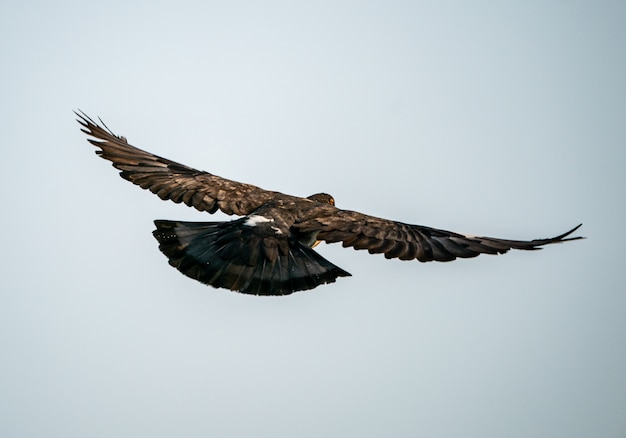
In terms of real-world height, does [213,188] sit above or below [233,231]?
above

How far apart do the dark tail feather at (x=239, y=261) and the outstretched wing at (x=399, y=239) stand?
58 cm

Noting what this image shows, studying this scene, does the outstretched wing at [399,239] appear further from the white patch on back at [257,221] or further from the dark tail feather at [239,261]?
the dark tail feather at [239,261]

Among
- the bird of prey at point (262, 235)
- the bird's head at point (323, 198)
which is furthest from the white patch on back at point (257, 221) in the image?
the bird's head at point (323, 198)

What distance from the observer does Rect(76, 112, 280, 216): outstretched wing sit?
487 inches

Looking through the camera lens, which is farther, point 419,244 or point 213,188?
point 213,188

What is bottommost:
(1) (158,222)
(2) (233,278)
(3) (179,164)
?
(2) (233,278)

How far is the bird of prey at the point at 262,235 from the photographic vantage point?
10.6m

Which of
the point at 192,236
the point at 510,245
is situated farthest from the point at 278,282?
the point at 510,245

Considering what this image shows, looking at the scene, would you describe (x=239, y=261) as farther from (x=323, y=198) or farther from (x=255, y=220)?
(x=323, y=198)

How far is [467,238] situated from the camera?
11.9 meters

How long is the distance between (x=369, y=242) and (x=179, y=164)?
3.35 meters

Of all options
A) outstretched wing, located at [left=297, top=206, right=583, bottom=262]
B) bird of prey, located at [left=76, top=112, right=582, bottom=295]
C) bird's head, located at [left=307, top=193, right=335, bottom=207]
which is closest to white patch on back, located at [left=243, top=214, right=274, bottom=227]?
bird of prey, located at [left=76, top=112, right=582, bottom=295]

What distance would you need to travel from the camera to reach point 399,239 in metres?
11.6

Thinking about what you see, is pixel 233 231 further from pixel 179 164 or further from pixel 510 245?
pixel 510 245
